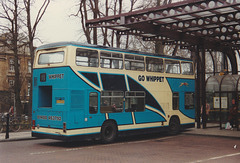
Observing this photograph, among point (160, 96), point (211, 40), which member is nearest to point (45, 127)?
point (160, 96)

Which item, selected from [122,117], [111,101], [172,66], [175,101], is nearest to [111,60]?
[111,101]

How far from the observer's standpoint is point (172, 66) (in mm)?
19453

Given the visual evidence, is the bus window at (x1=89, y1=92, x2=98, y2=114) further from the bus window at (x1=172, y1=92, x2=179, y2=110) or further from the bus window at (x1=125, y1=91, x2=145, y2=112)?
the bus window at (x1=172, y1=92, x2=179, y2=110)

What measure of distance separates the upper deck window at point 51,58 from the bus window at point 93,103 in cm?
196

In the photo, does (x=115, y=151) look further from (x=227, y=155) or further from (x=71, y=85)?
(x=227, y=155)

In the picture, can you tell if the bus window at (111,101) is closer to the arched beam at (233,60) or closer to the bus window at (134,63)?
the bus window at (134,63)

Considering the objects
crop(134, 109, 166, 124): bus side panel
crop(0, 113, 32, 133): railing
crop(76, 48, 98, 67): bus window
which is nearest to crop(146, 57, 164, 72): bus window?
crop(134, 109, 166, 124): bus side panel

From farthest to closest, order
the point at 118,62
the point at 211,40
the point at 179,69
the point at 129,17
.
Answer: the point at 211,40, the point at 179,69, the point at 129,17, the point at 118,62

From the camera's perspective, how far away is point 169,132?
1950 centimetres

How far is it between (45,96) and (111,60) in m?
3.32

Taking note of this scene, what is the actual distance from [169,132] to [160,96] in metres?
2.24

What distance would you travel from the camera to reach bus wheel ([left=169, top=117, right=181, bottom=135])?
1945 centimetres

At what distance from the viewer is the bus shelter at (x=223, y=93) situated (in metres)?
22.0

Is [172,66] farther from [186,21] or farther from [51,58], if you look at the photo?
[51,58]
